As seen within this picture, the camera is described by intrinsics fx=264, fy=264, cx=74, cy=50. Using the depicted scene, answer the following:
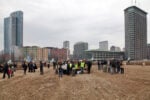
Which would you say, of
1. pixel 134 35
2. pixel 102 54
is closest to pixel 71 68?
pixel 102 54

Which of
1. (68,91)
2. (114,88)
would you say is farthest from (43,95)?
(114,88)

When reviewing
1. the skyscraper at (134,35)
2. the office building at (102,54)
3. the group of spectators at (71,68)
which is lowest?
the group of spectators at (71,68)

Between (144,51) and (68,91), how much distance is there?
590 ft

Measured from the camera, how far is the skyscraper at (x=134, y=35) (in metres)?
183

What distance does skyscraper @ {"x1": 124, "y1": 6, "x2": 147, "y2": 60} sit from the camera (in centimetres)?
18260

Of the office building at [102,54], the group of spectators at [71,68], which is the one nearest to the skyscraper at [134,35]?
the office building at [102,54]

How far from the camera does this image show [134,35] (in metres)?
184

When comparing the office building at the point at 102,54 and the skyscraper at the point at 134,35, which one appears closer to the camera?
the office building at the point at 102,54

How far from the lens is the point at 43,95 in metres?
17.8

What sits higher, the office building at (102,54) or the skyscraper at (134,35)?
the skyscraper at (134,35)

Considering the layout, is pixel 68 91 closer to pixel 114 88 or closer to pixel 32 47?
pixel 114 88

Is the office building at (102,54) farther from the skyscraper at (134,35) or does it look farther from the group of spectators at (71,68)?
the group of spectators at (71,68)

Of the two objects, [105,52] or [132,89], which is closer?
[132,89]

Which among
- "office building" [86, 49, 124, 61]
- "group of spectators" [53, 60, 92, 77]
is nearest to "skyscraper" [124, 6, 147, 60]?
"office building" [86, 49, 124, 61]
